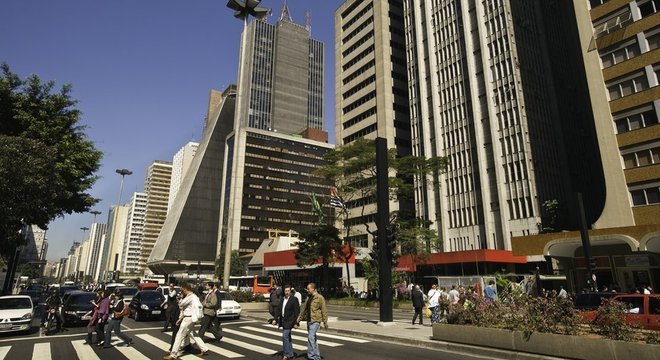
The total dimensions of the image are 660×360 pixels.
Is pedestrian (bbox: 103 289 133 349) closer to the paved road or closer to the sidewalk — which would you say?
the paved road

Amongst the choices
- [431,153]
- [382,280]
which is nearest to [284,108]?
[431,153]

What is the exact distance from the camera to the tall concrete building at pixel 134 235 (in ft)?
593

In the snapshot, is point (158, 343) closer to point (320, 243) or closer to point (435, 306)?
point (435, 306)

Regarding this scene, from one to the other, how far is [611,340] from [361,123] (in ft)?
227

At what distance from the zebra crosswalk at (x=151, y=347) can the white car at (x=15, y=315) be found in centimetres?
189

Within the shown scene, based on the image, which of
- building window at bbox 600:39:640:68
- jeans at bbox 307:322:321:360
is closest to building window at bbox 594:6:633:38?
building window at bbox 600:39:640:68

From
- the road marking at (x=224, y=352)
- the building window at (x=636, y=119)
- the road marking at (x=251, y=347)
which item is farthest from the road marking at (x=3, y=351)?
the building window at (x=636, y=119)

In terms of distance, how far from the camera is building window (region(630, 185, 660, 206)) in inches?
1192

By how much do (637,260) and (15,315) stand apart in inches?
1428

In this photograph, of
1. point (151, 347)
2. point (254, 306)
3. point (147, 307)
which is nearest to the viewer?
point (151, 347)

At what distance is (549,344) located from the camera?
953cm

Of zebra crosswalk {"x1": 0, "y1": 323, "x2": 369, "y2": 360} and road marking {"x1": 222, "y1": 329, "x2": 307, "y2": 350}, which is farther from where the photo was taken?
road marking {"x1": 222, "y1": 329, "x2": 307, "y2": 350}

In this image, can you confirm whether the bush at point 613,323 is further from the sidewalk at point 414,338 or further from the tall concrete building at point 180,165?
the tall concrete building at point 180,165

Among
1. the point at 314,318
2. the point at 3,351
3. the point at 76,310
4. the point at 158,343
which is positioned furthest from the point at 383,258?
the point at 76,310
